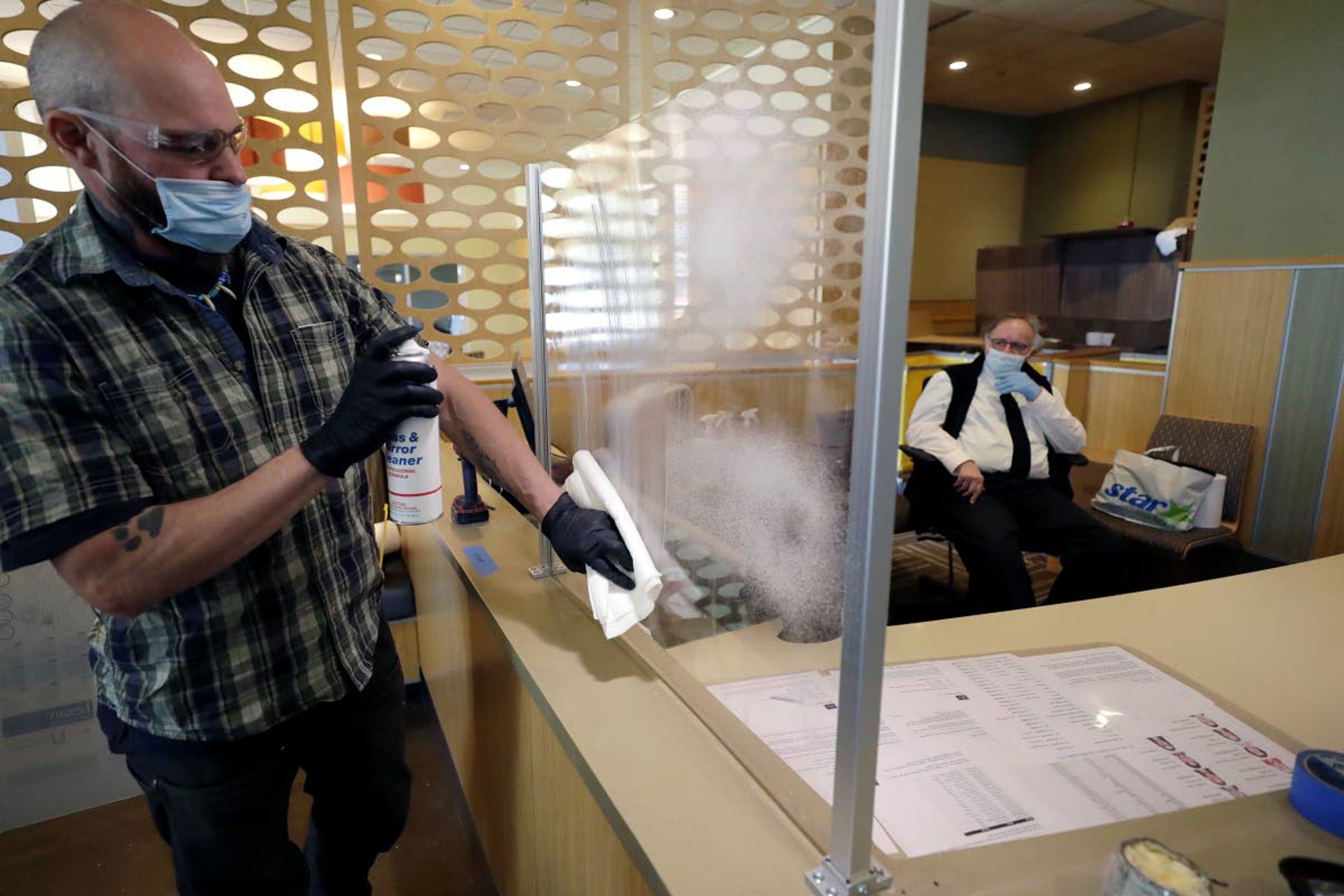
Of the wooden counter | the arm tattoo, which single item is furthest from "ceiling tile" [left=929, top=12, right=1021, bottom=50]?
the arm tattoo

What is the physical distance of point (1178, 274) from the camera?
3.70 meters

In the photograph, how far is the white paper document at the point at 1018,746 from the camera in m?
0.76

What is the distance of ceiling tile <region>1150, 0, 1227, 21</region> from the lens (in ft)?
14.6

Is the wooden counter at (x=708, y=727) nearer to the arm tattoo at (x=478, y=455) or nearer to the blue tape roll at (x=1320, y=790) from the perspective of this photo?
the blue tape roll at (x=1320, y=790)

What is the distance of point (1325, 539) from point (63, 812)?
479 cm

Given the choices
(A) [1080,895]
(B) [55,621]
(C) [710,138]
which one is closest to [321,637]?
(C) [710,138]

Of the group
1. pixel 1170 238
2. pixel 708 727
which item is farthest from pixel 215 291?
pixel 1170 238

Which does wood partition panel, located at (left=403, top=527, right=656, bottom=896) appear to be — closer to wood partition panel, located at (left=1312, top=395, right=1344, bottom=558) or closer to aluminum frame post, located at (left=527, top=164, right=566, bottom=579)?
aluminum frame post, located at (left=527, top=164, right=566, bottom=579)

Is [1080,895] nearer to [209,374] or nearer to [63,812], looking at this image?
[209,374]

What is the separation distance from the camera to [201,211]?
963 millimetres

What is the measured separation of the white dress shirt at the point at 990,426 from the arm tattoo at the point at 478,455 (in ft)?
5.63

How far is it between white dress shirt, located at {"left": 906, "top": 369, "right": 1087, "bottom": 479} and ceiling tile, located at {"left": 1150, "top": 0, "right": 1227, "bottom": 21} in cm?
363

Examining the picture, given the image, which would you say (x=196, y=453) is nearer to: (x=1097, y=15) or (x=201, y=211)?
(x=201, y=211)

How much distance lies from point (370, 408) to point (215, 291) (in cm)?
40
